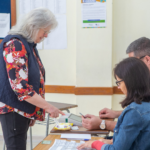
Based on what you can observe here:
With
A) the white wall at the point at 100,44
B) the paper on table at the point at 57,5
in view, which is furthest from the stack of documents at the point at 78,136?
the paper on table at the point at 57,5

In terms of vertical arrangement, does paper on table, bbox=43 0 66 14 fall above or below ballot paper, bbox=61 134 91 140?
above

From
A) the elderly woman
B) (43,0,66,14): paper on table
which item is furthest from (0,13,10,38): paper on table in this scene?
the elderly woman

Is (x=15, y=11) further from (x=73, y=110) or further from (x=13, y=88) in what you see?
(x=13, y=88)

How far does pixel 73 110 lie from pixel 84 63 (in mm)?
678

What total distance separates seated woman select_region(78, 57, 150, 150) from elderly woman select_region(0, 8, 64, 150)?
57 centimetres

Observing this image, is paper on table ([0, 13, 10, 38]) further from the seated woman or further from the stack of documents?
the seated woman

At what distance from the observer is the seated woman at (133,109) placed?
36.3 inches

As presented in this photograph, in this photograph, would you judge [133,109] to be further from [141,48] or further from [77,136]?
[141,48]

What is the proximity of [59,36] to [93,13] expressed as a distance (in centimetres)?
57

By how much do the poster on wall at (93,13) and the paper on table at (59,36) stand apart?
0.35 m

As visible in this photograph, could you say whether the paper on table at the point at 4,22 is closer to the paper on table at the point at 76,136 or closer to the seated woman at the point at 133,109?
the paper on table at the point at 76,136

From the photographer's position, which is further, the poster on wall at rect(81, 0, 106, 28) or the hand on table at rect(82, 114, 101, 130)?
the poster on wall at rect(81, 0, 106, 28)

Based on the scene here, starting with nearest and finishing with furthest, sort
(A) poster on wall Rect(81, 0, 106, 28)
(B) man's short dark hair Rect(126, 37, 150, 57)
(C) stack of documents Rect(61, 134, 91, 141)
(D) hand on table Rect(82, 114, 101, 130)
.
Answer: (C) stack of documents Rect(61, 134, 91, 141) < (D) hand on table Rect(82, 114, 101, 130) < (B) man's short dark hair Rect(126, 37, 150, 57) < (A) poster on wall Rect(81, 0, 106, 28)

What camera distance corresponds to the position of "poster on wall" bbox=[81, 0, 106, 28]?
2828 millimetres
